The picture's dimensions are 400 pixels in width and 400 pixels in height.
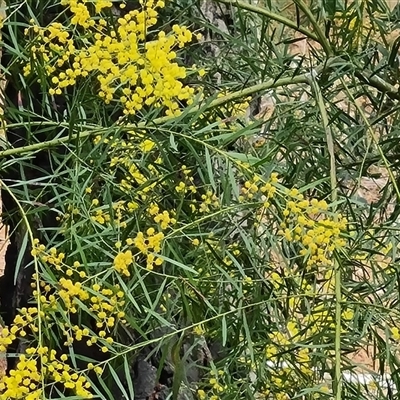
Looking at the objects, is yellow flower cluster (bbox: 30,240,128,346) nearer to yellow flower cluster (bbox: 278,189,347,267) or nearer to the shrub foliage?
the shrub foliage

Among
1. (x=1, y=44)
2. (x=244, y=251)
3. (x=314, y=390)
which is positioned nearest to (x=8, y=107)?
(x=1, y=44)

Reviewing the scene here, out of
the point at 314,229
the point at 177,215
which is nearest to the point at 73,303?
the point at 177,215

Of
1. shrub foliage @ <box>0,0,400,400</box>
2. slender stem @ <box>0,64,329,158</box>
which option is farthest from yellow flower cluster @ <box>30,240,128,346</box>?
slender stem @ <box>0,64,329,158</box>

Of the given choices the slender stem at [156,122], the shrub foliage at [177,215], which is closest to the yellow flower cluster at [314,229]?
the shrub foliage at [177,215]

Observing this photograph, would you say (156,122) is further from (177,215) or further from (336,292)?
(336,292)

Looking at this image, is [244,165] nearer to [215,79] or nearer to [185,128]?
[185,128]

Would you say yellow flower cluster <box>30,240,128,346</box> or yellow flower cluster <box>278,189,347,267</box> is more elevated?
yellow flower cluster <box>278,189,347,267</box>

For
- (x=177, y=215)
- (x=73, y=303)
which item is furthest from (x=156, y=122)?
(x=73, y=303)

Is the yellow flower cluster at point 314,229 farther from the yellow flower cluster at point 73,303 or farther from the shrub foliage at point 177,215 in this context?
the yellow flower cluster at point 73,303

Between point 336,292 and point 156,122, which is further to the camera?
point 156,122

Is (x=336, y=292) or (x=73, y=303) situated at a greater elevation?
(x=336, y=292)

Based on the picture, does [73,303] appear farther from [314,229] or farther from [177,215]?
[314,229]

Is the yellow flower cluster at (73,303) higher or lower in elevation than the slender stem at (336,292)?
lower

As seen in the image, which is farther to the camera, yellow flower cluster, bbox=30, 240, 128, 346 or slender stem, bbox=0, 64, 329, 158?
slender stem, bbox=0, 64, 329, 158
